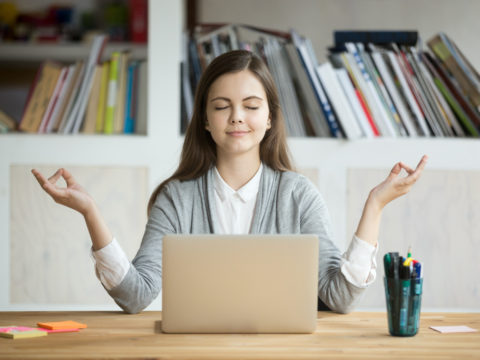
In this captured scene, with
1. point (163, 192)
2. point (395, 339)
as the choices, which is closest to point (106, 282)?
point (163, 192)

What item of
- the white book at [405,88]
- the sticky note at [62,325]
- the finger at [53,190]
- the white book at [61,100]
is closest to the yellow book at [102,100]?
the white book at [61,100]

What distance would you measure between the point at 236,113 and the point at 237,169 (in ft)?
0.65

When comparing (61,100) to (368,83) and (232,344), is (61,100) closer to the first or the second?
(368,83)

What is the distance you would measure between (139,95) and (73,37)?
4.11ft

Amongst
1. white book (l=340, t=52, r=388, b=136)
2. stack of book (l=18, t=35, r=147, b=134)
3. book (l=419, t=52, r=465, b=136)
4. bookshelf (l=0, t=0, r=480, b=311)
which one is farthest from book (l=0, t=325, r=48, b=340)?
book (l=419, t=52, r=465, b=136)

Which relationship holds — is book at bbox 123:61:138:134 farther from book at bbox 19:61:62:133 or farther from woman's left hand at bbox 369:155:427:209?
woman's left hand at bbox 369:155:427:209

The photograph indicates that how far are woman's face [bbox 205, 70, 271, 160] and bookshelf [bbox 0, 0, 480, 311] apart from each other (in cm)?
80

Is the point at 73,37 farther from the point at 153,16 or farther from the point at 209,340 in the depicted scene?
the point at 209,340

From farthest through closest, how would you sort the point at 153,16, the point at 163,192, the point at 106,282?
the point at 153,16 → the point at 163,192 → the point at 106,282

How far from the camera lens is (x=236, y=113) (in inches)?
67.7

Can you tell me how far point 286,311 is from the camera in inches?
49.3

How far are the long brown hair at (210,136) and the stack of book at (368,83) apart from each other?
2.27 ft

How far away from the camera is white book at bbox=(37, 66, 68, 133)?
263 cm

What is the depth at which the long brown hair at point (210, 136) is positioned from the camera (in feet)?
6.03
